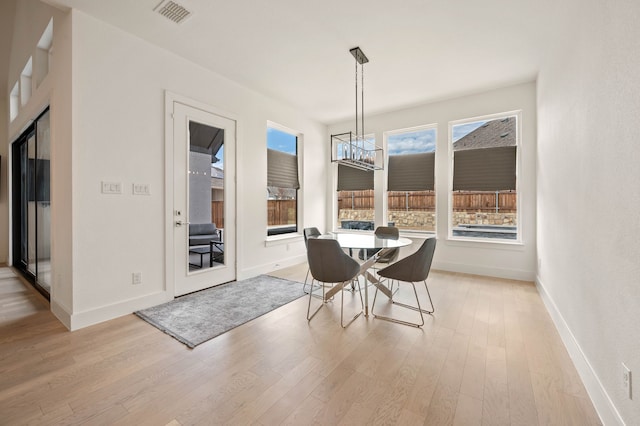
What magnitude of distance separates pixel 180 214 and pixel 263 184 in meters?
1.53

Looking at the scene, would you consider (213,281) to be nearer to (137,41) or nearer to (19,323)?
(19,323)

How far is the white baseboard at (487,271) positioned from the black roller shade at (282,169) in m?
3.11

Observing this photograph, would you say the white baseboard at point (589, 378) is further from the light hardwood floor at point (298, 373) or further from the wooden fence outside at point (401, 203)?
the wooden fence outside at point (401, 203)

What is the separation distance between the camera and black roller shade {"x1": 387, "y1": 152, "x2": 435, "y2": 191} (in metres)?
5.05

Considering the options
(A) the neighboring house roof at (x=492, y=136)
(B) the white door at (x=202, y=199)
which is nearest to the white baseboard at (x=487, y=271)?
(A) the neighboring house roof at (x=492, y=136)

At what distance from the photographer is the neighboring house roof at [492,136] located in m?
4.39

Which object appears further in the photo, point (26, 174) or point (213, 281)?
point (26, 174)

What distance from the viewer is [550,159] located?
306 centimetres

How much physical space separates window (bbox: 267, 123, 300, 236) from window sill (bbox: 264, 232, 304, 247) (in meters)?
0.12

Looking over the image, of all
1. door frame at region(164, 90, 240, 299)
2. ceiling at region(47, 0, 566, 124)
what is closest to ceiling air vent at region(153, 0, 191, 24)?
ceiling at region(47, 0, 566, 124)

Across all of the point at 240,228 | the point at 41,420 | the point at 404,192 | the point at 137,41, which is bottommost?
the point at 41,420

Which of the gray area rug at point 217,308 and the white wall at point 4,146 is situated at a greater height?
the white wall at point 4,146

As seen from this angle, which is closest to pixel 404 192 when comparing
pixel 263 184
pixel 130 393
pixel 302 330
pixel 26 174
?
pixel 263 184

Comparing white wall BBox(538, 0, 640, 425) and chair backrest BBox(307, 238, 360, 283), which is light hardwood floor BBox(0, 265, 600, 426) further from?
chair backrest BBox(307, 238, 360, 283)
